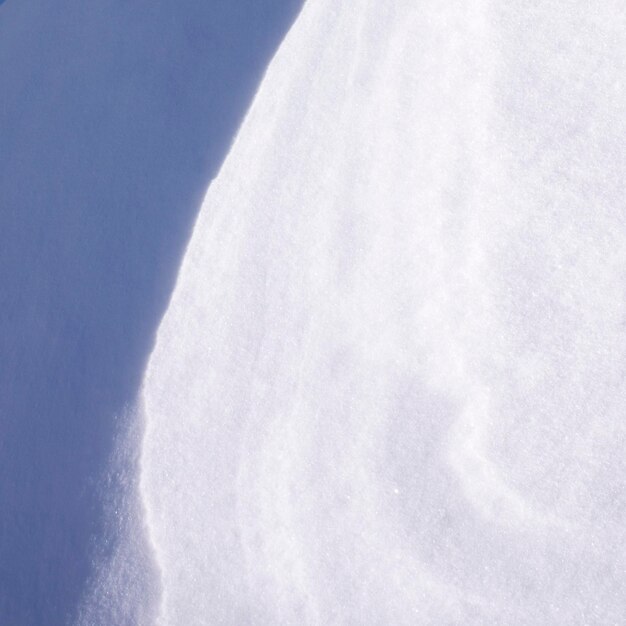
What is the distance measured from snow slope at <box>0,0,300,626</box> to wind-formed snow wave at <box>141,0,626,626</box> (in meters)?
0.05

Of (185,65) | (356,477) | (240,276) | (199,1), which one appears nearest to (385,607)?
(356,477)

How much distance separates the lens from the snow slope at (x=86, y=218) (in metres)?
0.71

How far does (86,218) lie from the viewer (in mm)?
812

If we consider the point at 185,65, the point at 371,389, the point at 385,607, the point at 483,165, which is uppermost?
the point at 185,65

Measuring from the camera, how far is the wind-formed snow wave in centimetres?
65

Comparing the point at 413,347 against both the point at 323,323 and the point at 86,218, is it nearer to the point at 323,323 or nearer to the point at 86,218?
the point at 323,323

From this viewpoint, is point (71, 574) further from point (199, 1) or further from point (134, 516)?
point (199, 1)

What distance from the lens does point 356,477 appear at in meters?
0.68

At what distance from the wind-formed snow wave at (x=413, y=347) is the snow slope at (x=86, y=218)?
0.05 meters

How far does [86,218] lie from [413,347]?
0.44m

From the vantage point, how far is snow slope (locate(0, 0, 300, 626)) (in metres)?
0.71

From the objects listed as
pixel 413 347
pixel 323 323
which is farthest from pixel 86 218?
pixel 413 347

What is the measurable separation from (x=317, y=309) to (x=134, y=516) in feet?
1.01

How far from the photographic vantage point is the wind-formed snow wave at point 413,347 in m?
0.65
